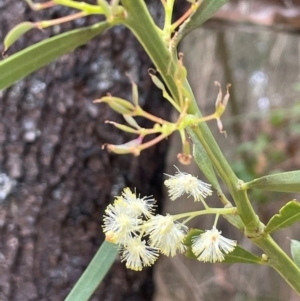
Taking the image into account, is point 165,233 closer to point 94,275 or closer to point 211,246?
point 211,246

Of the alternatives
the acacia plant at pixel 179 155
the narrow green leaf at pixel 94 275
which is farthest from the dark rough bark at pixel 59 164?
the acacia plant at pixel 179 155

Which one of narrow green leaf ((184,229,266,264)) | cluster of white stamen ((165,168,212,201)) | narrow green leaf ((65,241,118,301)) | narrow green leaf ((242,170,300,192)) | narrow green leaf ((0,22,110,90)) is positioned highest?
narrow green leaf ((0,22,110,90))

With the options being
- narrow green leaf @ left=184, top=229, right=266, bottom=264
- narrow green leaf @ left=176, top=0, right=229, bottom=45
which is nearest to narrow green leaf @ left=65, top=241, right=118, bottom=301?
narrow green leaf @ left=184, top=229, right=266, bottom=264

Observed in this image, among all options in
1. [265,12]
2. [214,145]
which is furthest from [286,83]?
[214,145]

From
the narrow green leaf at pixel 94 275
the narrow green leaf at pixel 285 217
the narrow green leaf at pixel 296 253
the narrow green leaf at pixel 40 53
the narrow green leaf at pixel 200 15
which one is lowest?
the narrow green leaf at pixel 296 253

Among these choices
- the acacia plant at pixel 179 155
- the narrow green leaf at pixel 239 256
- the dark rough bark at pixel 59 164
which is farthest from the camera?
Result: the dark rough bark at pixel 59 164

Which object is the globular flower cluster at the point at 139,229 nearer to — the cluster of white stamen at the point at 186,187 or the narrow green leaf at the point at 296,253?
the cluster of white stamen at the point at 186,187

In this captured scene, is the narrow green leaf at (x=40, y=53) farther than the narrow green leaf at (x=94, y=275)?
No

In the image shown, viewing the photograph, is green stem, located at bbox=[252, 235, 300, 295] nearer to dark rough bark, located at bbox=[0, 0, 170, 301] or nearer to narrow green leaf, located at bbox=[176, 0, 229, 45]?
narrow green leaf, located at bbox=[176, 0, 229, 45]
